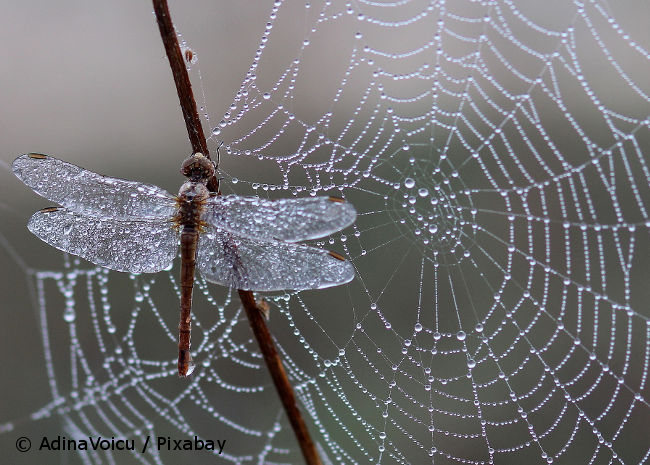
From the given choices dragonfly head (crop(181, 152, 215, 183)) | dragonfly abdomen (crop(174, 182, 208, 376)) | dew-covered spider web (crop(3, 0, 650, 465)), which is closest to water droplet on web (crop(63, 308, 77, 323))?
dew-covered spider web (crop(3, 0, 650, 465))

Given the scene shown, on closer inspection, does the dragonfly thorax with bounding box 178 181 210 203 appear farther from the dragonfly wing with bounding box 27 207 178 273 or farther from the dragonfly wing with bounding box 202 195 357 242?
the dragonfly wing with bounding box 27 207 178 273

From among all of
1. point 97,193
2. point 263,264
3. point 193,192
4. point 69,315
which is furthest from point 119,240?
point 69,315

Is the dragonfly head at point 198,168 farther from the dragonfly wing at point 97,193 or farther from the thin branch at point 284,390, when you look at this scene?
the thin branch at point 284,390

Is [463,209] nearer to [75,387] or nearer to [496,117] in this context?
[496,117]

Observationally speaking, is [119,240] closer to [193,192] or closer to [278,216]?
[193,192]

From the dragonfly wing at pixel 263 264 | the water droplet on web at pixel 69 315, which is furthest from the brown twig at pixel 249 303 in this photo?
the water droplet on web at pixel 69 315

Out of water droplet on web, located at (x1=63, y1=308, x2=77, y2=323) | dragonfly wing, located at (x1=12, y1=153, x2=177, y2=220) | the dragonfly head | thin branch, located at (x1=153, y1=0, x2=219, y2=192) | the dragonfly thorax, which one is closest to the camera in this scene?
thin branch, located at (x1=153, y1=0, x2=219, y2=192)
